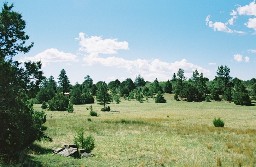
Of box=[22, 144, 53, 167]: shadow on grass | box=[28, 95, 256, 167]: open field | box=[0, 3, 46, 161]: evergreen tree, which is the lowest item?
box=[28, 95, 256, 167]: open field

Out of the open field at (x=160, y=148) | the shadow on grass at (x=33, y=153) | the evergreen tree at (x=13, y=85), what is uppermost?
the evergreen tree at (x=13, y=85)

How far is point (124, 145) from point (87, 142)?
4321mm

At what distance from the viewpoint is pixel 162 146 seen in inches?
1215

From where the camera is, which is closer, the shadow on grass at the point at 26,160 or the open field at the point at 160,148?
the shadow on grass at the point at 26,160

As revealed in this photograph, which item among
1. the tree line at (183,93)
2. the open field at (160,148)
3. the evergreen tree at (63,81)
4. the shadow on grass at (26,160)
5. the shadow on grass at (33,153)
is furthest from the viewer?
the evergreen tree at (63,81)

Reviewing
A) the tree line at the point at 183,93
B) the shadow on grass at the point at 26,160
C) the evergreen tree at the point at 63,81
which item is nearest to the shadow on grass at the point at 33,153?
the shadow on grass at the point at 26,160

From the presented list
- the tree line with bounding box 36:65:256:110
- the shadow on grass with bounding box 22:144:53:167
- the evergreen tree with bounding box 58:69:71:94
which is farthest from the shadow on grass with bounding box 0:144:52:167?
the evergreen tree with bounding box 58:69:71:94

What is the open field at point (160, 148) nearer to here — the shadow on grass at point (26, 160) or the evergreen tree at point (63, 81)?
the shadow on grass at point (26, 160)

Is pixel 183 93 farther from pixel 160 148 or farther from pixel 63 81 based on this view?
pixel 160 148

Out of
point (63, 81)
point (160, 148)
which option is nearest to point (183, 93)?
point (63, 81)

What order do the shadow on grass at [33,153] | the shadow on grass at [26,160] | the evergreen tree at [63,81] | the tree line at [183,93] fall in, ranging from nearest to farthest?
the shadow on grass at [26,160] < the shadow on grass at [33,153] < the tree line at [183,93] < the evergreen tree at [63,81]

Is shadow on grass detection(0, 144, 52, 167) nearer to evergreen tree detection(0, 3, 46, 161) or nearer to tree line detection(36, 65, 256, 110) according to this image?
evergreen tree detection(0, 3, 46, 161)

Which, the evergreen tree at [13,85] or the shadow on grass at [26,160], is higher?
the evergreen tree at [13,85]

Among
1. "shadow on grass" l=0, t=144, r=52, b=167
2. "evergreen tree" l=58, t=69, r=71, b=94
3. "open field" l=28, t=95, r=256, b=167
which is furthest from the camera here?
"evergreen tree" l=58, t=69, r=71, b=94
